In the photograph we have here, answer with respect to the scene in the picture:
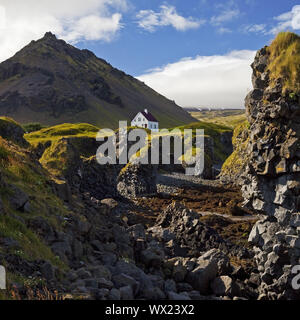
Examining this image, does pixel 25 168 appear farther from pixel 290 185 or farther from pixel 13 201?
pixel 290 185

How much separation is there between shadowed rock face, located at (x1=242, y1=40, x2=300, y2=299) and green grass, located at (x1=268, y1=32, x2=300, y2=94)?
492mm

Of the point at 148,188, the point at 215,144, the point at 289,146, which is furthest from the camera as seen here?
the point at 215,144

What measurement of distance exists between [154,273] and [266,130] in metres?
14.8

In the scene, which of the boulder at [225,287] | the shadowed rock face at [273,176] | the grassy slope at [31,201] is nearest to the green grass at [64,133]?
the shadowed rock face at [273,176]

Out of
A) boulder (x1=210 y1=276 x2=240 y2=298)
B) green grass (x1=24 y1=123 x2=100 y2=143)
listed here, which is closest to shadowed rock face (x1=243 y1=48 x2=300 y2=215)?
boulder (x1=210 y1=276 x2=240 y2=298)

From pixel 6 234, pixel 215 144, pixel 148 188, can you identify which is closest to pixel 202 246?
pixel 6 234

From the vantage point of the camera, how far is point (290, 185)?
80.7 ft

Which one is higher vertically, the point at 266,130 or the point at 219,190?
the point at 266,130

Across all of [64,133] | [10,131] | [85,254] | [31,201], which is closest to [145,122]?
[64,133]

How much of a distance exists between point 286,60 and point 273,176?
9.40m

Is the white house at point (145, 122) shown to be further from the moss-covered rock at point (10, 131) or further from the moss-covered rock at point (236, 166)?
the moss-covered rock at point (10, 131)

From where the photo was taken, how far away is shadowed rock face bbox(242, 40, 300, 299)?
22.6 metres

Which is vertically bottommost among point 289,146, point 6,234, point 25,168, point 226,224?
point 226,224

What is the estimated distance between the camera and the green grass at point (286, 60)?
81.4 feet
